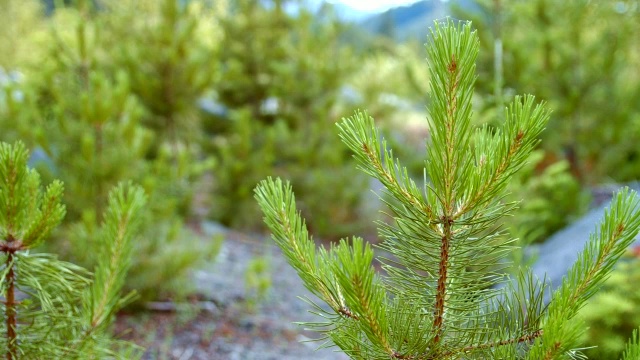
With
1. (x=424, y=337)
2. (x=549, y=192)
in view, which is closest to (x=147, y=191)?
(x=424, y=337)

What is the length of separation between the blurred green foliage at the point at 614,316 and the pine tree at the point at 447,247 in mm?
1333

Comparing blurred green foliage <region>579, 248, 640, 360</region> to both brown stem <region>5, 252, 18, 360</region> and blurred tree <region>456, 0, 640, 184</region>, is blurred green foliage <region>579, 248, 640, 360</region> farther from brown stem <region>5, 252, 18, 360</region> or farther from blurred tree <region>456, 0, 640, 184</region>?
blurred tree <region>456, 0, 640, 184</region>

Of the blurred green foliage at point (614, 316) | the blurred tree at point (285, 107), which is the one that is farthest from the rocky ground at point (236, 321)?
the blurred tree at point (285, 107)

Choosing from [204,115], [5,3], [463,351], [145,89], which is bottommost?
[463,351]

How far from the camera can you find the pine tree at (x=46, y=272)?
1.40 m

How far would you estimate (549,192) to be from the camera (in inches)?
239

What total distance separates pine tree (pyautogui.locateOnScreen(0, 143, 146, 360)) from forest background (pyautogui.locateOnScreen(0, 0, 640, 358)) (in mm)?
956

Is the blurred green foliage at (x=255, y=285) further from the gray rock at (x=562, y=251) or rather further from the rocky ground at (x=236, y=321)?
the gray rock at (x=562, y=251)

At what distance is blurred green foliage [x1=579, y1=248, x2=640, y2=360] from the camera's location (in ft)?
7.96

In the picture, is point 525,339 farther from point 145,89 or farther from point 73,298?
point 145,89

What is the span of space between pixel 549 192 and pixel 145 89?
189 inches

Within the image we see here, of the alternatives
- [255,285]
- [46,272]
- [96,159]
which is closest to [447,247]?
[46,272]

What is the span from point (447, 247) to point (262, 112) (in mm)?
8904

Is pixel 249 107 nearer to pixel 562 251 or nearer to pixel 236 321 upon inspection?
pixel 236 321
